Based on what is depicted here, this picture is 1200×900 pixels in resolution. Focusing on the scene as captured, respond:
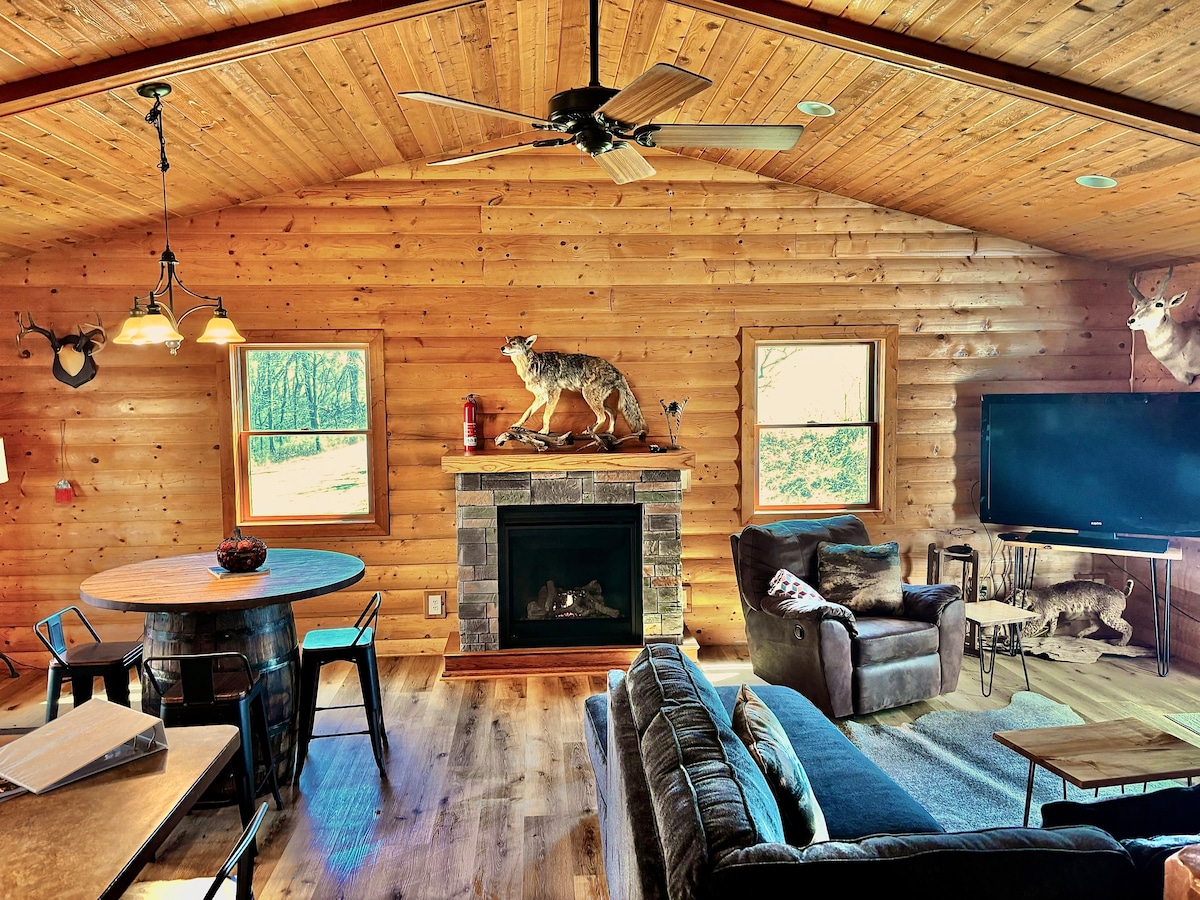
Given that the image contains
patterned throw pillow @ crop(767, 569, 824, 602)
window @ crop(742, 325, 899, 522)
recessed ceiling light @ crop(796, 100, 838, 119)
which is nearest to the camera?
recessed ceiling light @ crop(796, 100, 838, 119)

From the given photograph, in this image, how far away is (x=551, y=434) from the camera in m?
5.00

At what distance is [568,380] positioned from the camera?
15.9 ft

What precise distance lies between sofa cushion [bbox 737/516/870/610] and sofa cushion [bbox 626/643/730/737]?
1.97 m

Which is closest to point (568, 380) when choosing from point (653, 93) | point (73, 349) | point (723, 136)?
point (723, 136)

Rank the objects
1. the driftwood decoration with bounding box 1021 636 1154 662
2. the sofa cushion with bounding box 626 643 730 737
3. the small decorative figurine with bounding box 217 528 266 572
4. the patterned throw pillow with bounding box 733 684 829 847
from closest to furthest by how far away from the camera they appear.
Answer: the patterned throw pillow with bounding box 733 684 829 847, the sofa cushion with bounding box 626 643 730 737, the small decorative figurine with bounding box 217 528 266 572, the driftwood decoration with bounding box 1021 636 1154 662

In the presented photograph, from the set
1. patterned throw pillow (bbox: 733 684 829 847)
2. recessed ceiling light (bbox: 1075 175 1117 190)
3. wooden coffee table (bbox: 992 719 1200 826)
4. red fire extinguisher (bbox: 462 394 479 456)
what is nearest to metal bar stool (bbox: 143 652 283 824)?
patterned throw pillow (bbox: 733 684 829 847)

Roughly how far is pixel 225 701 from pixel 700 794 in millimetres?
1964

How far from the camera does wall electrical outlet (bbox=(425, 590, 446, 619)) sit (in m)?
→ 5.03

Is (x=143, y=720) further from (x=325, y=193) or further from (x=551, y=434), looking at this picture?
(x=325, y=193)

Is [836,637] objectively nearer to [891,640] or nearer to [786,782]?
[891,640]

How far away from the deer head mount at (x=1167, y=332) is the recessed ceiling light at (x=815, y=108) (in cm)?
225

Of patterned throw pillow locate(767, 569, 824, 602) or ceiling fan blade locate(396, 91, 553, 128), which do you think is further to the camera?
patterned throw pillow locate(767, 569, 824, 602)

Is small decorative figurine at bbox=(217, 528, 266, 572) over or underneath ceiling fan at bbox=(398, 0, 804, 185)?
underneath

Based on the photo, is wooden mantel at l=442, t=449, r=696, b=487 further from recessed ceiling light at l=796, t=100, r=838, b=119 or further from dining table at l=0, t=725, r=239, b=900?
dining table at l=0, t=725, r=239, b=900
